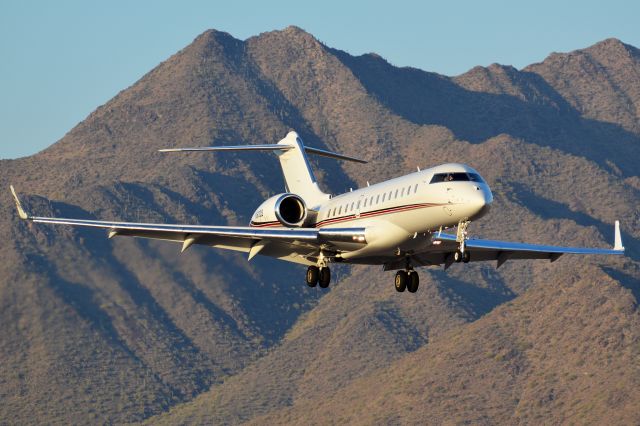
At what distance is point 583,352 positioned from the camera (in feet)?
549

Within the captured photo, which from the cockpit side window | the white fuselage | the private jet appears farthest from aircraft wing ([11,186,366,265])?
the cockpit side window

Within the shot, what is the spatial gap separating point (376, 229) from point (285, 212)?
216 inches

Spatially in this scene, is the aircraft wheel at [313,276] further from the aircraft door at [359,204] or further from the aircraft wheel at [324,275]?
the aircraft door at [359,204]

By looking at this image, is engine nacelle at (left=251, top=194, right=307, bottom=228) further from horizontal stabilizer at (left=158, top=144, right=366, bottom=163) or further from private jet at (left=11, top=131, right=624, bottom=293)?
horizontal stabilizer at (left=158, top=144, right=366, bottom=163)

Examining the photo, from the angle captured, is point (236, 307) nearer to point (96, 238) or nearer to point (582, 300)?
point (96, 238)

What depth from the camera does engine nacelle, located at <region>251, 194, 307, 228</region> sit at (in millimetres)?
48750

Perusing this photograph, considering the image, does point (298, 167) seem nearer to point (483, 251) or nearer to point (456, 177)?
point (483, 251)

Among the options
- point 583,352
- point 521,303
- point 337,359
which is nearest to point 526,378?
point 583,352

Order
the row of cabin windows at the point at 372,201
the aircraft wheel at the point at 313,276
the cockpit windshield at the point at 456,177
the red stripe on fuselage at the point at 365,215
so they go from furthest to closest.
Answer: the aircraft wheel at the point at 313,276, the row of cabin windows at the point at 372,201, the red stripe on fuselage at the point at 365,215, the cockpit windshield at the point at 456,177

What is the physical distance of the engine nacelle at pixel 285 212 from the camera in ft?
160

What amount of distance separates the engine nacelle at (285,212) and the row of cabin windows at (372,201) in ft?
4.57

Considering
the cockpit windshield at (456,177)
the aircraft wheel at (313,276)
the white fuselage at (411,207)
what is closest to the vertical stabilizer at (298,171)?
the aircraft wheel at (313,276)

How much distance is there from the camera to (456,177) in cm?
4250

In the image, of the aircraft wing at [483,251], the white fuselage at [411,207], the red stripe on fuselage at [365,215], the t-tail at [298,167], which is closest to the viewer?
the white fuselage at [411,207]
